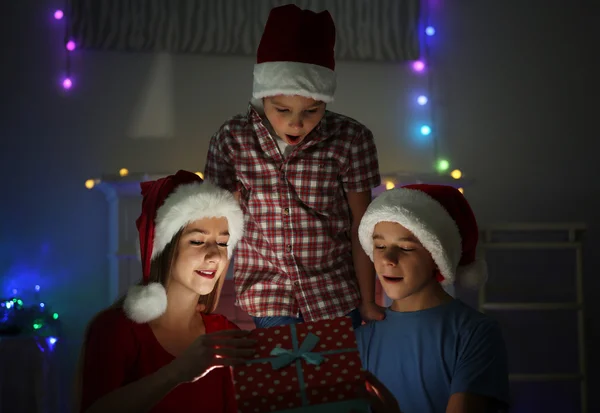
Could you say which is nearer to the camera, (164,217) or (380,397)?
(380,397)

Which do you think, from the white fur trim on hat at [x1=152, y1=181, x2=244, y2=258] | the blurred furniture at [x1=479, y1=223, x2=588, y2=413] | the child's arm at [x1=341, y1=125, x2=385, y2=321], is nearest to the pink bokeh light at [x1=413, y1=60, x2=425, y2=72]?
the blurred furniture at [x1=479, y1=223, x2=588, y2=413]

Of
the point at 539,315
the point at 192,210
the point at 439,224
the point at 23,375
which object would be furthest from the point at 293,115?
the point at 539,315

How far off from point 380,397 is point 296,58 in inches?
33.5

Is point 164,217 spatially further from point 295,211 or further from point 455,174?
point 455,174

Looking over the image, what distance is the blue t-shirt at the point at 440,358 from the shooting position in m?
1.44

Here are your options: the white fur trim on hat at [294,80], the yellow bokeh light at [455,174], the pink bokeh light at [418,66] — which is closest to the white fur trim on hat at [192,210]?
the white fur trim on hat at [294,80]

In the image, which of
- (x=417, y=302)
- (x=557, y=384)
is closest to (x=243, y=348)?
(x=417, y=302)

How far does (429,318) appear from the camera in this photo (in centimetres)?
153

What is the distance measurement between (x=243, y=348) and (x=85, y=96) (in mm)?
1859

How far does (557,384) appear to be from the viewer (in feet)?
9.93

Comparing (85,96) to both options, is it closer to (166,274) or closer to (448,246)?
(166,274)

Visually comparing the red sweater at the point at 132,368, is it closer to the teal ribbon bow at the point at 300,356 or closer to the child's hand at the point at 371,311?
the teal ribbon bow at the point at 300,356

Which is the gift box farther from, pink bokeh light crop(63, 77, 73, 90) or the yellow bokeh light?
pink bokeh light crop(63, 77, 73, 90)

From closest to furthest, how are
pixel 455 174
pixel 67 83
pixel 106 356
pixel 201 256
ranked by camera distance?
pixel 106 356, pixel 201 256, pixel 455 174, pixel 67 83
